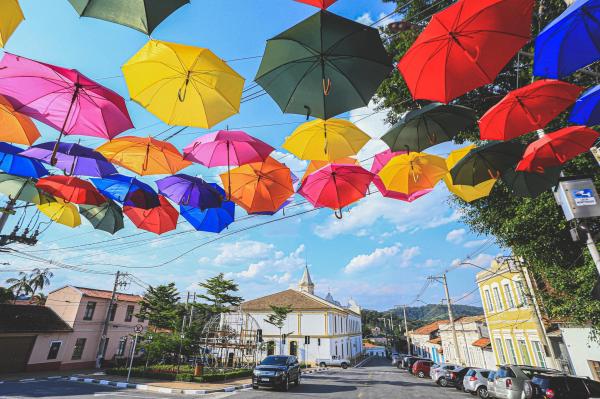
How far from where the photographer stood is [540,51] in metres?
4.00

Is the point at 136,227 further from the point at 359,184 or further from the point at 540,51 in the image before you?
the point at 540,51

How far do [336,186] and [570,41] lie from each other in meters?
4.65

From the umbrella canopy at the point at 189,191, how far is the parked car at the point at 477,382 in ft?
51.7

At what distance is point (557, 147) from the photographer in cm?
549

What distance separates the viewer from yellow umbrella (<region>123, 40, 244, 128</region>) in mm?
3973

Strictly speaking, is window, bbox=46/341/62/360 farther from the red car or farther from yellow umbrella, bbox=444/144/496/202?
yellow umbrella, bbox=444/144/496/202

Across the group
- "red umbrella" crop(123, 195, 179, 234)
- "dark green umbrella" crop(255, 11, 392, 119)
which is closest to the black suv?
"red umbrella" crop(123, 195, 179, 234)

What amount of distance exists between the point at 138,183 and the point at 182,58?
3.82 metres

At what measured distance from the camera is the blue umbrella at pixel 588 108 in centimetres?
468

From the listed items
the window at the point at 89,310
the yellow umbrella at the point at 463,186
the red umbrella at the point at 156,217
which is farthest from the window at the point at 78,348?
the yellow umbrella at the point at 463,186

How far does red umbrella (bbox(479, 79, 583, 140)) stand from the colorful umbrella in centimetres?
261

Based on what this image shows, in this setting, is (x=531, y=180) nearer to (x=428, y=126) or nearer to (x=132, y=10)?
(x=428, y=126)

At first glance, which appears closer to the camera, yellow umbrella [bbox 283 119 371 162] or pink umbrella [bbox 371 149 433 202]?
yellow umbrella [bbox 283 119 371 162]

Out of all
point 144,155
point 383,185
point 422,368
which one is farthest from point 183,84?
point 422,368
